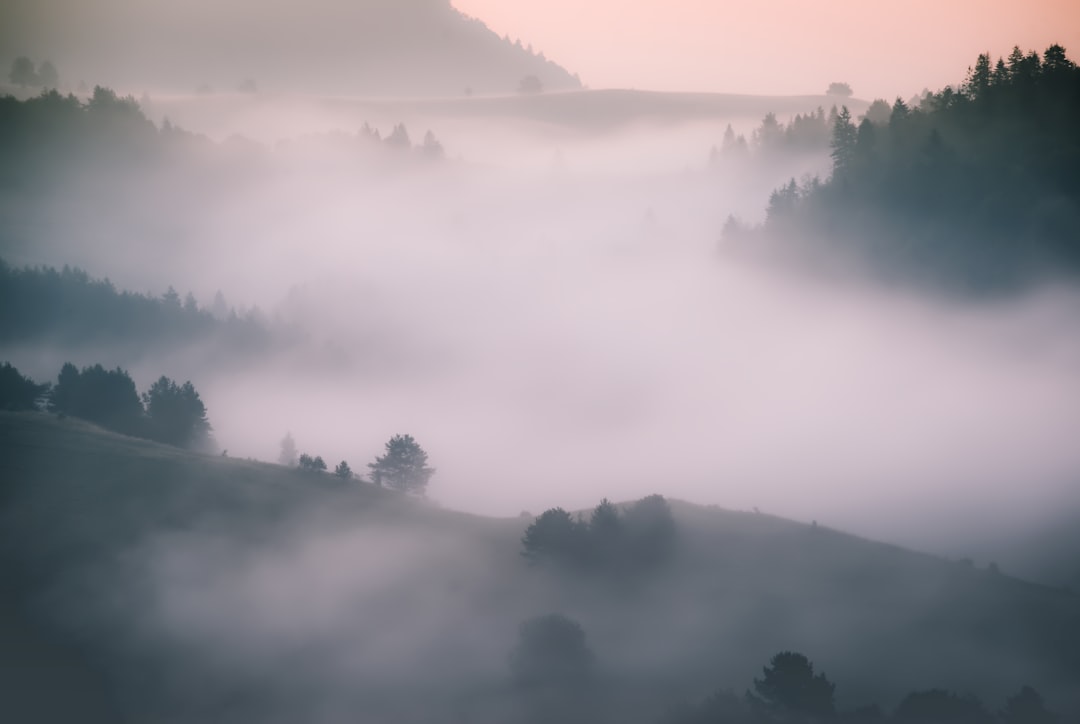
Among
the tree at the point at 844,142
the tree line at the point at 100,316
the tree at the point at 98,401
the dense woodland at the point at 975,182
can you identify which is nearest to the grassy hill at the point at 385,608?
the tree at the point at 98,401

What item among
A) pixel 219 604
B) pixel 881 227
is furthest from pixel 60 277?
pixel 881 227

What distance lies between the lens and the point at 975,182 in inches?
4865

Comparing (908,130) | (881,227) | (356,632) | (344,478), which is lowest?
(356,632)

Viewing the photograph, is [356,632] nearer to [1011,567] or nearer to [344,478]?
[344,478]

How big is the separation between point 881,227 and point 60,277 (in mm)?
150742

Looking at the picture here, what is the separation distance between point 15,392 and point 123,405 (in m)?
12.1

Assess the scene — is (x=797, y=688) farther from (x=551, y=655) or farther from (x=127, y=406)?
(x=127, y=406)

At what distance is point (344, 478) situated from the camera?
9175cm

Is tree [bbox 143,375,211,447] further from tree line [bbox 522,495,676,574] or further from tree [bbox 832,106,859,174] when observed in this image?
tree [bbox 832,106,859,174]

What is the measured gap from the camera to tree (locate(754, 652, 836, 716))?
5738 cm

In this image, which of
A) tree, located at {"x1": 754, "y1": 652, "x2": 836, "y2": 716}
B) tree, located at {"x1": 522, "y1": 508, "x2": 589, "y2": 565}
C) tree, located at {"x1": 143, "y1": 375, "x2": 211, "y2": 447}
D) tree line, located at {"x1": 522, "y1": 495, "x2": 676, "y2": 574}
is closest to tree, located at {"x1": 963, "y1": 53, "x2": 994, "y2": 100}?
tree line, located at {"x1": 522, "y1": 495, "x2": 676, "y2": 574}

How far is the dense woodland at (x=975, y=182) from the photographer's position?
393 feet

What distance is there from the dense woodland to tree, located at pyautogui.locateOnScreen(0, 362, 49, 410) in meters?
122

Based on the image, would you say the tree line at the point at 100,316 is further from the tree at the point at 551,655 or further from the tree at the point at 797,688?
the tree at the point at 797,688
